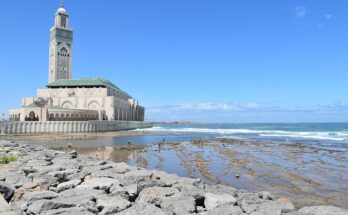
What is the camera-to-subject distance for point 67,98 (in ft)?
303

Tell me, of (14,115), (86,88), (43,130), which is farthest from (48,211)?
(86,88)

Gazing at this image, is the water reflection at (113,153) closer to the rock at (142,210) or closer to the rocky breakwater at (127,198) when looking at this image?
the rocky breakwater at (127,198)

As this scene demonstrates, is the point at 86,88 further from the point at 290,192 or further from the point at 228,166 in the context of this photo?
the point at 290,192

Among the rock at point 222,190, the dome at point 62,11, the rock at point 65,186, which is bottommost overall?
the rock at point 222,190

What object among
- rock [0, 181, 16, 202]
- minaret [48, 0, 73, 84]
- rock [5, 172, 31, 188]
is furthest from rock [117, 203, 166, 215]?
minaret [48, 0, 73, 84]

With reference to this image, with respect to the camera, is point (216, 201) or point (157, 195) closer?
point (216, 201)

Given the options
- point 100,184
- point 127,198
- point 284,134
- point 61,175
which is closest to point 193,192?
point 127,198

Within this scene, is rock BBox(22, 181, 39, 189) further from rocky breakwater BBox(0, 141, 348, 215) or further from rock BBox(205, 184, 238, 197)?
rock BBox(205, 184, 238, 197)

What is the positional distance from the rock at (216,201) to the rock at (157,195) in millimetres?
731

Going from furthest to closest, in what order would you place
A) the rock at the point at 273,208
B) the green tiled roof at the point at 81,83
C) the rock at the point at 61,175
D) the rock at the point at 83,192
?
the green tiled roof at the point at 81,83, the rock at the point at 61,175, the rock at the point at 83,192, the rock at the point at 273,208

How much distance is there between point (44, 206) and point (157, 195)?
2.65m

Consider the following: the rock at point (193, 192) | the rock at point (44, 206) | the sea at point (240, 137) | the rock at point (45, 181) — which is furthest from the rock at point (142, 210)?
the sea at point (240, 137)

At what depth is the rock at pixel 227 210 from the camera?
23.3 feet

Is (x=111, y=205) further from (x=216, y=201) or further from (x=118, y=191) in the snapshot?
(x=216, y=201)
